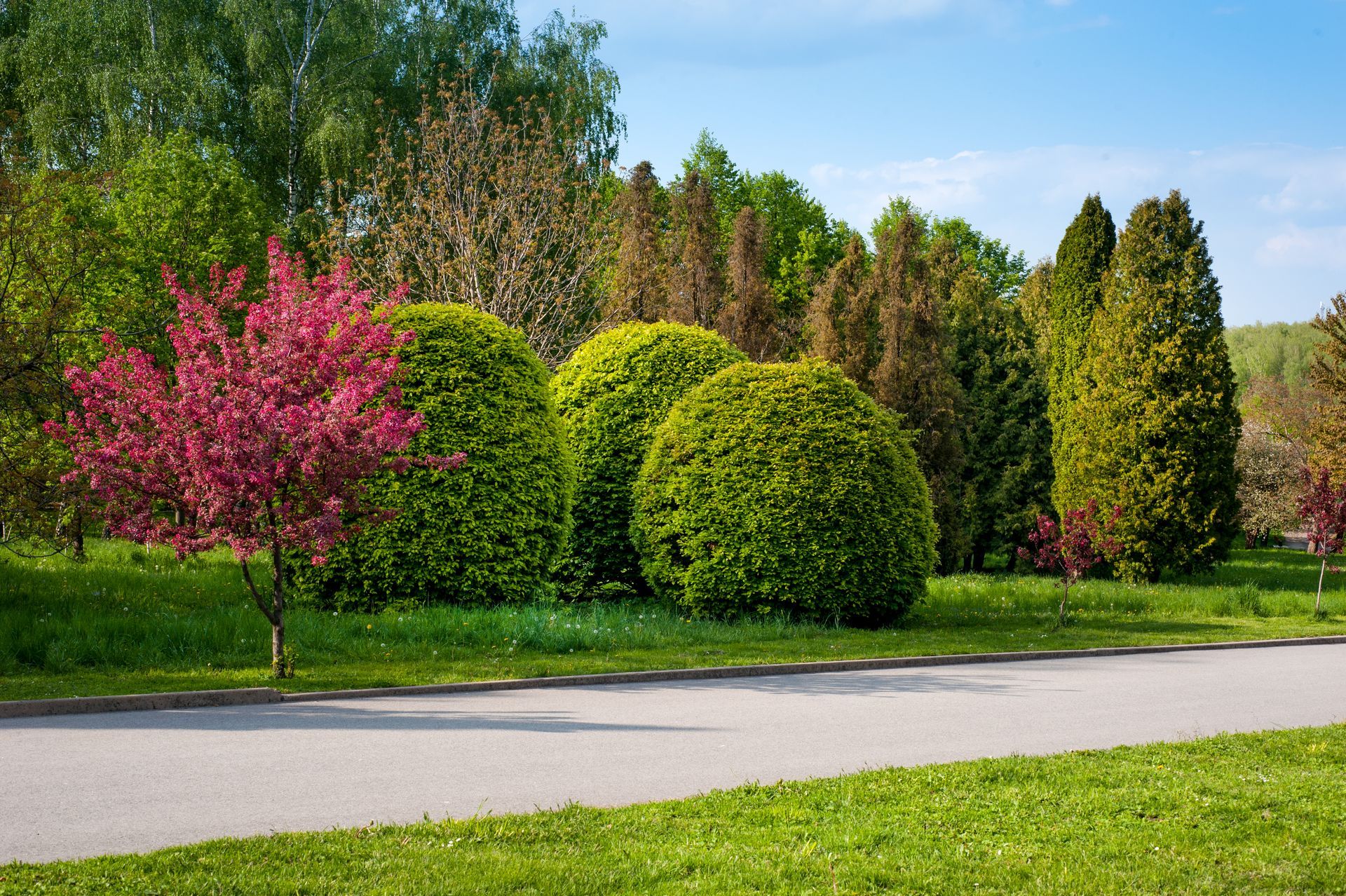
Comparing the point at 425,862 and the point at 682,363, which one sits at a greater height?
the point at 682,363

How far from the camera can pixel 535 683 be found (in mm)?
10664

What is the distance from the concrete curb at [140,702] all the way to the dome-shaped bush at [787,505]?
296 inches

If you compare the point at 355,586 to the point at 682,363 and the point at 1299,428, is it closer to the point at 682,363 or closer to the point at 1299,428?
the point at 682,363

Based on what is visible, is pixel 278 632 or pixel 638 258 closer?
pixel 278 632

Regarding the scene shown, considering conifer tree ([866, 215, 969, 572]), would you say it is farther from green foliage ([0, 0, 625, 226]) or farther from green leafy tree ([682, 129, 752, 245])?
green leafy tree ([682, 129, 752, 245])

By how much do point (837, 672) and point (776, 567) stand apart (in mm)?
3436

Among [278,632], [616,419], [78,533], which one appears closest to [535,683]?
[278,632]

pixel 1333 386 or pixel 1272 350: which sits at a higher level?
pixel 1272 350

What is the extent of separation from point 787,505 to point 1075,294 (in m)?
21.2

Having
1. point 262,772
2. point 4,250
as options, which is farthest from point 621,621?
point 4,250

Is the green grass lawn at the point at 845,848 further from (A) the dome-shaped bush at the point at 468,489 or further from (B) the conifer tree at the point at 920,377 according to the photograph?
(B) the conifer tree at the point at 920,377

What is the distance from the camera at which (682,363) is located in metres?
18.1

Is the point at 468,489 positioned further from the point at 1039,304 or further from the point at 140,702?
the point at 1039,304

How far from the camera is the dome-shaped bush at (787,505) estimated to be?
15.5 metres
